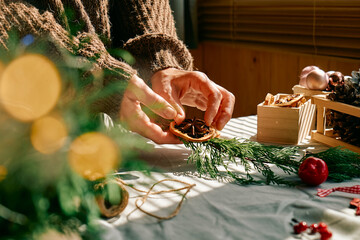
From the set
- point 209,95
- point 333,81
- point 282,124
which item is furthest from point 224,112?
point 333,81

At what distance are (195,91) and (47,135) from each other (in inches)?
26.8

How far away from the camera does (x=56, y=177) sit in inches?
21.5

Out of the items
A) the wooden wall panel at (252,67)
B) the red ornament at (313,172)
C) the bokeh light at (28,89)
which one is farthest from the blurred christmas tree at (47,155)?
the wooden wall panel at (252,67)

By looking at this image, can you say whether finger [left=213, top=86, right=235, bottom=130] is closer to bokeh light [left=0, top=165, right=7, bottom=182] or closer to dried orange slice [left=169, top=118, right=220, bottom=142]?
dried orange slice [left=169, top=118, right=220, bottom=142]

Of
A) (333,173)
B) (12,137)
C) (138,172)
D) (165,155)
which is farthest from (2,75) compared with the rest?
(333,173)

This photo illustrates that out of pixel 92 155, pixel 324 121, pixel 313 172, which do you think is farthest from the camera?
pixel 324 121

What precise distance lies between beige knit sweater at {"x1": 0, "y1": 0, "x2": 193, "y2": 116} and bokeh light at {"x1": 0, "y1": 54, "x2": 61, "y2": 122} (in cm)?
21

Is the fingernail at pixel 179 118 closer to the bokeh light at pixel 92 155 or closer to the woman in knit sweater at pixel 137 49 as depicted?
the woman in knit sweater at pixel 137 49

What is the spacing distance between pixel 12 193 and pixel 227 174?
1.68 feet

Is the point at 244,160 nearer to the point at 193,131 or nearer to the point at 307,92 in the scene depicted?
the point at 193,131

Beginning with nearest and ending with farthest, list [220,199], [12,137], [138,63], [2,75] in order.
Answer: [12,137], [2,75], [220,199], [138,63]

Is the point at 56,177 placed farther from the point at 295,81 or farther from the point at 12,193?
the point at 295,81

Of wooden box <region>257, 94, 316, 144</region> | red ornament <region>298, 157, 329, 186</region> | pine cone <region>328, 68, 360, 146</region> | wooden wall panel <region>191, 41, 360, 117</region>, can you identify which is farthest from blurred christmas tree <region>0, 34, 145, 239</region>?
wooden wall panel <region>191, 41, 360, 117</region>

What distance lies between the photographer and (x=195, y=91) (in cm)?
116
